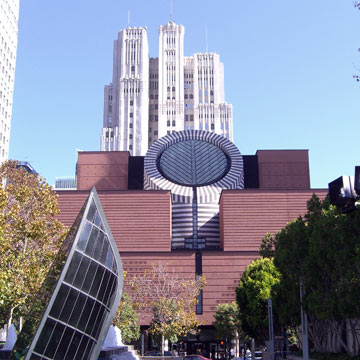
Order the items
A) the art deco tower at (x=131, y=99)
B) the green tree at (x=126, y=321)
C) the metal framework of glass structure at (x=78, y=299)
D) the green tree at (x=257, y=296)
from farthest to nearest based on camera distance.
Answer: the art deco tower at (x=131, y=99) < the green tree at (x=126, y=321) < the green tree at (x=257, y=296) < the metal framework of glass structure at (x=78, y=299)

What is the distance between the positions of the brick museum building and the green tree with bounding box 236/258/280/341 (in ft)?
110

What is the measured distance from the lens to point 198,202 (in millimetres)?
114000

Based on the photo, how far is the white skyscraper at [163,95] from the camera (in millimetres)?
168875

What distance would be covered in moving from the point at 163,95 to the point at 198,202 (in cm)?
7128

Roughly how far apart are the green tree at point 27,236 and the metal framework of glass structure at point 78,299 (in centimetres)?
876

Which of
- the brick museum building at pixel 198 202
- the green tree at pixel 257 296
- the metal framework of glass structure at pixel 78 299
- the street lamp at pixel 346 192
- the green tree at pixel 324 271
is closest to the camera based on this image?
the metal framework of glass structure at pixel 78 299

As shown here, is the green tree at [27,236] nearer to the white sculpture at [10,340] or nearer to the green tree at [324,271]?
the white sculpture at [10,340]

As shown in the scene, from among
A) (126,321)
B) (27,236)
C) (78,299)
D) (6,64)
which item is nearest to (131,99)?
(6,64)

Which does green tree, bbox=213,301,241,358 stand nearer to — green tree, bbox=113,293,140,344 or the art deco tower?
green tree, bbox=113,293,140,344

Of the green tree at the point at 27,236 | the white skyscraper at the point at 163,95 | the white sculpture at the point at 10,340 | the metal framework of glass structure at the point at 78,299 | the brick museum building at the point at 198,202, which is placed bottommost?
the white sculpture at the point at 10,340

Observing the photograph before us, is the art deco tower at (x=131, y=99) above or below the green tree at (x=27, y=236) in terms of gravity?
above

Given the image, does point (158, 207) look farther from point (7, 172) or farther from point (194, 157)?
point (7, 172)

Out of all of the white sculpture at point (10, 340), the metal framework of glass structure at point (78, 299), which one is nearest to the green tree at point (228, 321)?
the white sculpture at point (10, 340)

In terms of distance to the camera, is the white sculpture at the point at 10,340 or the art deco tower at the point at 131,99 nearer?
the white sculpture at the point at 10,340
